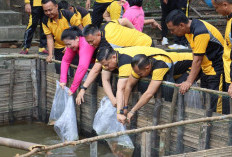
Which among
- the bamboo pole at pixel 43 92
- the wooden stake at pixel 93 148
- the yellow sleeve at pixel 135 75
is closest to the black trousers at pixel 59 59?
the bamboo pole at pixel 43 92

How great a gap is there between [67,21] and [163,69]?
8.51 ft

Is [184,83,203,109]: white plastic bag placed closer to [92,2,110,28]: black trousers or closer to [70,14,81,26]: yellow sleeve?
[70,14,81,26]: yellow sleeve

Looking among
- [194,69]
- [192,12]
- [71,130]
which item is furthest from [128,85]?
[192,12]

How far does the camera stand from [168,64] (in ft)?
19.1

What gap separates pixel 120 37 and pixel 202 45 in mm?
1347

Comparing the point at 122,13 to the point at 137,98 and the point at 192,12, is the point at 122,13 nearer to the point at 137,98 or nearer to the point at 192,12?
the point at 137,98

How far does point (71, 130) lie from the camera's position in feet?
22.5

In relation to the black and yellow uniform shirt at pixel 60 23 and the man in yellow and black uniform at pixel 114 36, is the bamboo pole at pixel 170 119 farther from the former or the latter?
the black and yellow uniform shirt at pixel 60 23

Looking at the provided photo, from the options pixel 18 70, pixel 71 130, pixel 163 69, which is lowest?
pixel 71 130

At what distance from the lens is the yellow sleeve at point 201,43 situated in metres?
5.61

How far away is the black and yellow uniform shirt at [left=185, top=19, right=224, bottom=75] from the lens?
5.62 metres

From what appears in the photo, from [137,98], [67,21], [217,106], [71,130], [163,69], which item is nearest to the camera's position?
[217,106]

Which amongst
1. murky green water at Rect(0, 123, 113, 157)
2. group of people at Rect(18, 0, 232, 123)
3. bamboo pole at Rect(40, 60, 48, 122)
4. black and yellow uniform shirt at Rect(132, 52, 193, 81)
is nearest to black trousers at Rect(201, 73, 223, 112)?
group of people at Rect(18, 0, 232, 123)

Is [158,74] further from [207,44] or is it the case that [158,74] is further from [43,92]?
[43,92]
